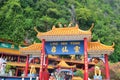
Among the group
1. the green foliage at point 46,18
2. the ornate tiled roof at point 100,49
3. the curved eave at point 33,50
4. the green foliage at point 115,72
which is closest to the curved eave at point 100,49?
the ornate tiled roof at point 100,49

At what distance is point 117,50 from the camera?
4000 cm

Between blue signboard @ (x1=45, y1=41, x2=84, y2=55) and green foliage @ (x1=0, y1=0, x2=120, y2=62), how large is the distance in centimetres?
1620

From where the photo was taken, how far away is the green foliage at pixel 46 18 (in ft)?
115

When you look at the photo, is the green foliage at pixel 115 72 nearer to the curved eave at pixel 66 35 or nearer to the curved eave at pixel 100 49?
the curved eave at pixel 100 49

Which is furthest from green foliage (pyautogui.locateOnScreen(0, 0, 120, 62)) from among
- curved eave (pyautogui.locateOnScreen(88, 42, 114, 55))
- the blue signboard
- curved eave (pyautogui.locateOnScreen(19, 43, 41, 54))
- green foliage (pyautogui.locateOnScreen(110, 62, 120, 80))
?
curved eave (pyautogui.locateOnScreen(88, 42, 114, 55))

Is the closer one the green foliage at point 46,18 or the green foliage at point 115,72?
the green foliage at point 115,72

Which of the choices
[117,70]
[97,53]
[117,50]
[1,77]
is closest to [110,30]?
[117,50]

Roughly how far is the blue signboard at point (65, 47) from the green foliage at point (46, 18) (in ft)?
53.2

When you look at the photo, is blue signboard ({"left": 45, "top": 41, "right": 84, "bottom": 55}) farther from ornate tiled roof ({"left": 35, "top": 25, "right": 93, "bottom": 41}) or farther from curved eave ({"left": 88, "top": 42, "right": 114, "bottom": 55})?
curved eave ({"left": 88, "top": 42, "right": 114, "bottom": 55})

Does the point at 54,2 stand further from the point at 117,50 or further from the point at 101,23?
the point at 117,50

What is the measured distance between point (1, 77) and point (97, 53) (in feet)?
18.6

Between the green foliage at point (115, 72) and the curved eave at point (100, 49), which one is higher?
the curved eave at point (100, 49)

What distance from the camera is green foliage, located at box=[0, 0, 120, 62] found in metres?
34.9

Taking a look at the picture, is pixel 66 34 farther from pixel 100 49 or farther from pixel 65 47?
pixel 100 49
